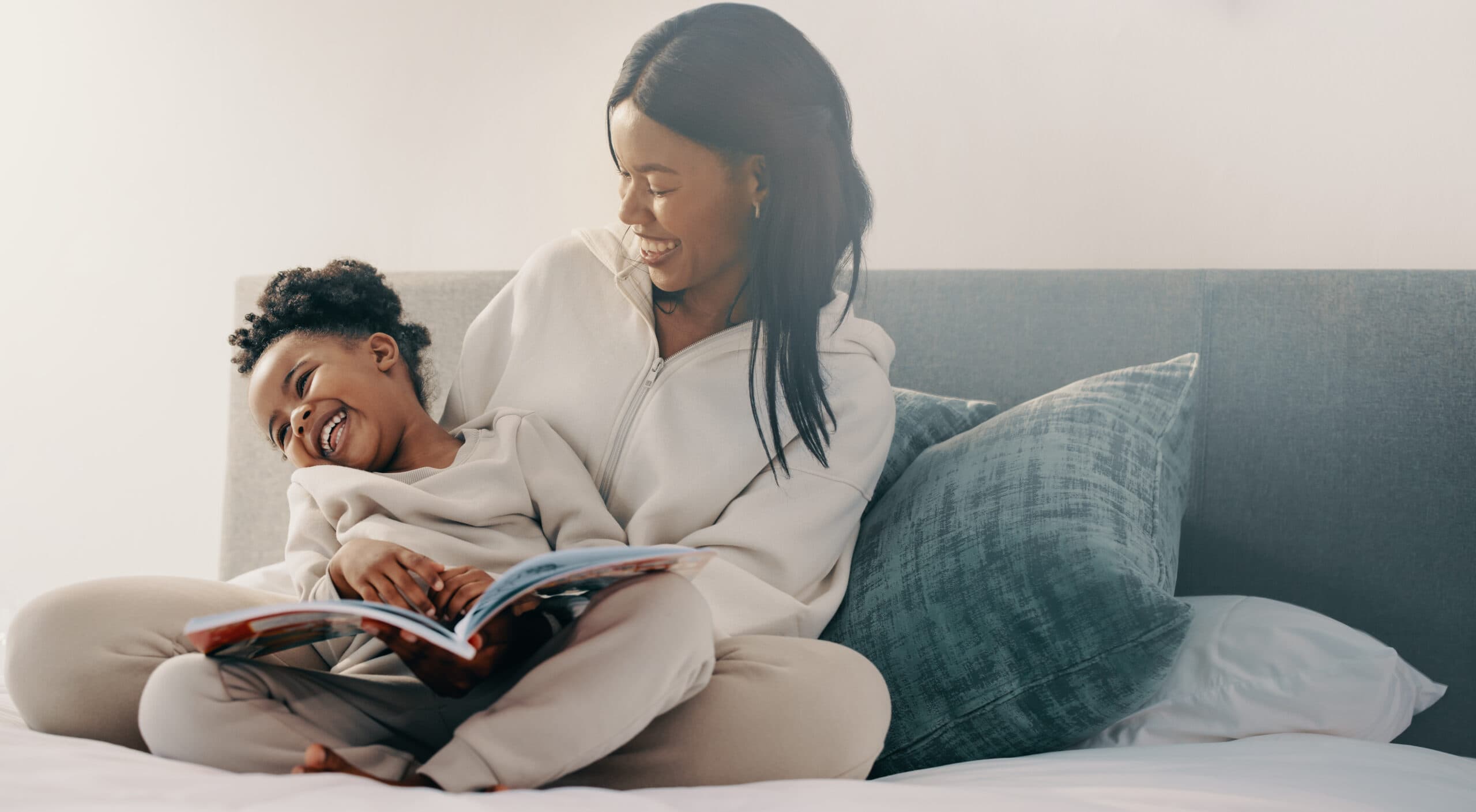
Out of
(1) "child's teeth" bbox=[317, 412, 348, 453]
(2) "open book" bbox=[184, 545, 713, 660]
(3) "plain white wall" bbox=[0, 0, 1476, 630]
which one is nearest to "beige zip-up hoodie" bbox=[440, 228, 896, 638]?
(1) "child's teeth" bbox=[317, 412, 348, 453]

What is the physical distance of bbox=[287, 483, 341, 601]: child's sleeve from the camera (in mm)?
1019

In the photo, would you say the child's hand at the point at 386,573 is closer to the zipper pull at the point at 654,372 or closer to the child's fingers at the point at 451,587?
the child's fingers at the point at 451,587

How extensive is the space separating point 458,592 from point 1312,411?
1160 millimetres

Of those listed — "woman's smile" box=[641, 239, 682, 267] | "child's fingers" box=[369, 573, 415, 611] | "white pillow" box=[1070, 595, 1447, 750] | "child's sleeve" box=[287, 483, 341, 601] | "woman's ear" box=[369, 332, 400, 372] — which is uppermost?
"woman's smile" box=[641, 239, 682, 267]

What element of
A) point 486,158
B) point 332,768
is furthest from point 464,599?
point 486,158

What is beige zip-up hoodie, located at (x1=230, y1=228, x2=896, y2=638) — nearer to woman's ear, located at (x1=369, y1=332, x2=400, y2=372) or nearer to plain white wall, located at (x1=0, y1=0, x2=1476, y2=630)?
woman's ear, located at (x1=369, y1=332, x2=400, y2=372)

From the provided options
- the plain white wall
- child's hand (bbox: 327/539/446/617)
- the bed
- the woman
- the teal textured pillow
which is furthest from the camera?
the plain white wall

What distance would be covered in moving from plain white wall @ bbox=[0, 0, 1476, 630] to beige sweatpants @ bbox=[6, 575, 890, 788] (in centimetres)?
104

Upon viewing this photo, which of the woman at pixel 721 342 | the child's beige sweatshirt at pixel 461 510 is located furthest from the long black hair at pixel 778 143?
the child's beige sweatshirt at pixel 461 510

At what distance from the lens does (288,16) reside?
216cm

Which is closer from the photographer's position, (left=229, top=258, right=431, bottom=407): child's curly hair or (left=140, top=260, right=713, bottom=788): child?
(left=140, top=260, right=713, bottom=788): child

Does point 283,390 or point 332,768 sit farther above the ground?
point 283,390

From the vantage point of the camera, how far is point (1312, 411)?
1.40 meters

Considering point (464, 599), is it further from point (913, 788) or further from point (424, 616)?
point (913, 788)
